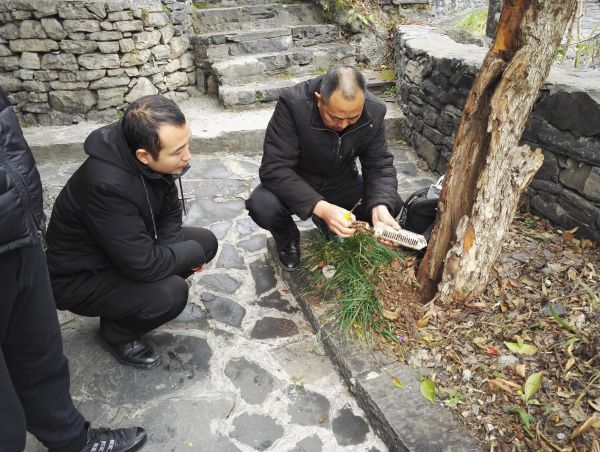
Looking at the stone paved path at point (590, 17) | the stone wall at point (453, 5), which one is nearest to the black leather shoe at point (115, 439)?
the stone paved path at point (590, 17)

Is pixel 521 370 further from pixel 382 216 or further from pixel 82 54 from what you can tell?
pixel 82 54

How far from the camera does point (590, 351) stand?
7.34 feet

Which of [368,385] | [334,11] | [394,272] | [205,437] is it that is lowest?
[205,437]

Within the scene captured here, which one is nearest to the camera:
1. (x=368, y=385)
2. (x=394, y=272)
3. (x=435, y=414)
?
(x=435, y=414)

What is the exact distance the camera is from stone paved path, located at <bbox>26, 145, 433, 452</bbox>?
2.28m

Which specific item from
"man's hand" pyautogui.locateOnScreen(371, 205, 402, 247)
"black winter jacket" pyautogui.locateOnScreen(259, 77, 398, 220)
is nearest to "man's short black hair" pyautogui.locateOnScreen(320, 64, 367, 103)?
"black winter jacket" pyautogui.locateOnScreen(259, 77, 398, 220)

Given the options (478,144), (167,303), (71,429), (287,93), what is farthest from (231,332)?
(478,144)

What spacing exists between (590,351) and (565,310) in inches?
13.2

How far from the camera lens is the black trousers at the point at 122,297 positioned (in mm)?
2334

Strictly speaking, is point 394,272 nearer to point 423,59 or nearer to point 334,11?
point 423,59

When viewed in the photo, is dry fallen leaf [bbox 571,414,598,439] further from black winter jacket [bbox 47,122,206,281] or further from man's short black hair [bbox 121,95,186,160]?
man's short black hair [bbox 121,95,186,160]

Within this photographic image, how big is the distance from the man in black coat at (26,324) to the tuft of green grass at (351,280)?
4.63ft

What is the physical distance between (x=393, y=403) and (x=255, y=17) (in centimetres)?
649

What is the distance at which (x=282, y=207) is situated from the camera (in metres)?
3.07
